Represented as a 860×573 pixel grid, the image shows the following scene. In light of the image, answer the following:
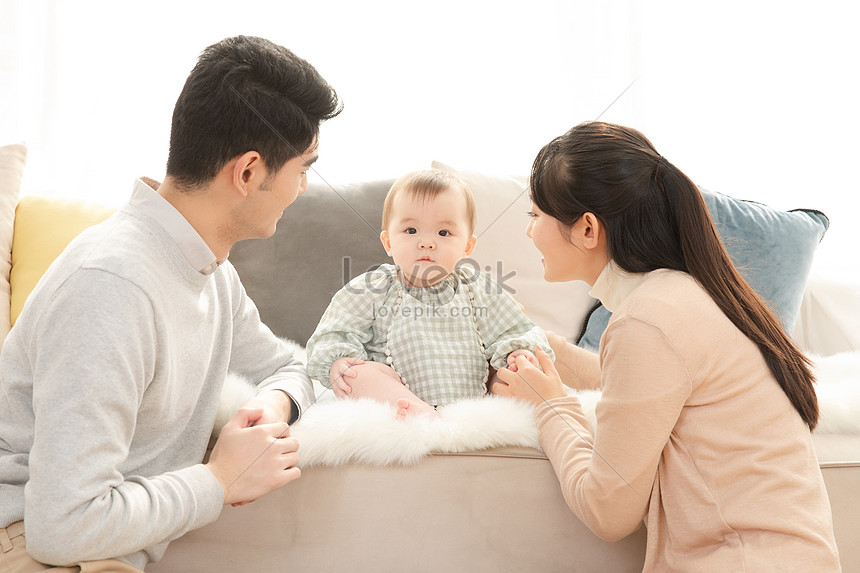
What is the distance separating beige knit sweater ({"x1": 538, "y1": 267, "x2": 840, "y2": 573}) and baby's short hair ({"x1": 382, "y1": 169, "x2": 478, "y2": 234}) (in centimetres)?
76

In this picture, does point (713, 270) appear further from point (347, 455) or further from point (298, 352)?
point (298, 352)

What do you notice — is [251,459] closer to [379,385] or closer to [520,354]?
[379,385]

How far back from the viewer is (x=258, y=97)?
3.93 feet

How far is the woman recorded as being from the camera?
3.57 feet

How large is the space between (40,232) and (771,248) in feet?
6.70

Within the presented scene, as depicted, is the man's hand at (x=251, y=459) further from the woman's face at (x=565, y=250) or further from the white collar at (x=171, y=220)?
the woman's face at (x=565, y=250)

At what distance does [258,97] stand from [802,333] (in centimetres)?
181

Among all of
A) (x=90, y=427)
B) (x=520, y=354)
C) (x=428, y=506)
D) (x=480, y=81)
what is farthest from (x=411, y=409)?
(x=480, y=81)

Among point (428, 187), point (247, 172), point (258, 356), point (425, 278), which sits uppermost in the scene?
point (247, 172)

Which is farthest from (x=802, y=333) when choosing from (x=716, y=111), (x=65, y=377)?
(x=65, y=377)

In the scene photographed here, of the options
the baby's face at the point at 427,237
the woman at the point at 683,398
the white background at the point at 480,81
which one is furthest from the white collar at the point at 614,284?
the white background at the point at 480,81

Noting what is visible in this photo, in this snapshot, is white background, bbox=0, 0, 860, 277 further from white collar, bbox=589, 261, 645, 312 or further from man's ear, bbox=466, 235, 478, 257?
white collar, bbox=589, 261, 645, 312

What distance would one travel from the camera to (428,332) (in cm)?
174

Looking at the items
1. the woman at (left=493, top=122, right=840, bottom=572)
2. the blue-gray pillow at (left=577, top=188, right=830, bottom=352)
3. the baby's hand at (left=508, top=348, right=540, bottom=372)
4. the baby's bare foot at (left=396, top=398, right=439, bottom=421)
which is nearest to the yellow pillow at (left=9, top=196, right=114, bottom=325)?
the baby's bare foot at (left=396, top=398, right=439, bottom=421)
